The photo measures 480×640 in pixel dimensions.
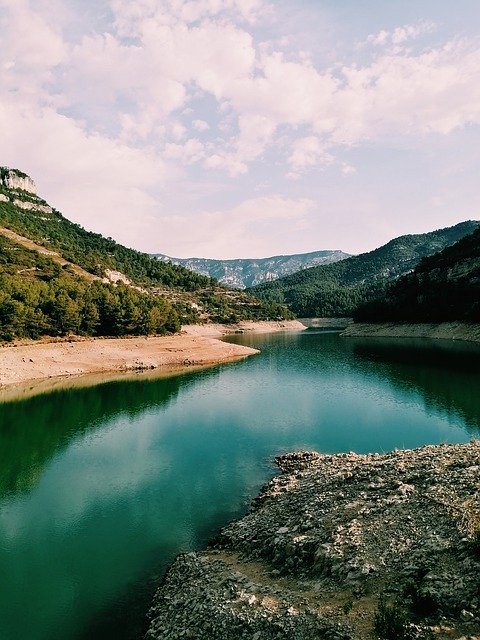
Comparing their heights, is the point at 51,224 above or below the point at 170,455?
above

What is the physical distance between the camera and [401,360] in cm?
6962

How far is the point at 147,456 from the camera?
95.6ft

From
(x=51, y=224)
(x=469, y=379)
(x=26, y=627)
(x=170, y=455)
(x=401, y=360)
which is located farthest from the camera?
(x=51, y=224)

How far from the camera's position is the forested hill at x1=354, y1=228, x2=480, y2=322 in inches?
3782

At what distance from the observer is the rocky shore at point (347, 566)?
10.5 m

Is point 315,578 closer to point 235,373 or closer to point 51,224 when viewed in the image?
point 235,373

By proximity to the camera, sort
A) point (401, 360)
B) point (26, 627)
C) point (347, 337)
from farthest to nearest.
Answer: point (347, 337), point (401, 360), point (26, 627)

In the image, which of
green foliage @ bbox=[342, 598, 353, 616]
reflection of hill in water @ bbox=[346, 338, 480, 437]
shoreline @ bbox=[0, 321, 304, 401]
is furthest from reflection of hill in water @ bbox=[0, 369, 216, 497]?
reflection of hill in water @ bbox=[346, 338, 480, 437]

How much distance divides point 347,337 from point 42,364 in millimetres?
83637

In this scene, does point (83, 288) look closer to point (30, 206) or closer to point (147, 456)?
point (147, 456)

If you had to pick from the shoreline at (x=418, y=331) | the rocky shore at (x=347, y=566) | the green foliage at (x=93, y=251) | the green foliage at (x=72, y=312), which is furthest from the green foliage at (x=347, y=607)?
the green foliage at (x=93, y=251)

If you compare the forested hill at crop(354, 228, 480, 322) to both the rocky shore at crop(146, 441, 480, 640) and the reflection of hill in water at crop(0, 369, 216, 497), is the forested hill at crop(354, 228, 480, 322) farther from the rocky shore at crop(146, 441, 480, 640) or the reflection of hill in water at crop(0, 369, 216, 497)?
the rocky shore at crop(146, 441, 480, 640)

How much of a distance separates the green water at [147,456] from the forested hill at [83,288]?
75.4ft

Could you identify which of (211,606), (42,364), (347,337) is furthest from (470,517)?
(347,337)
